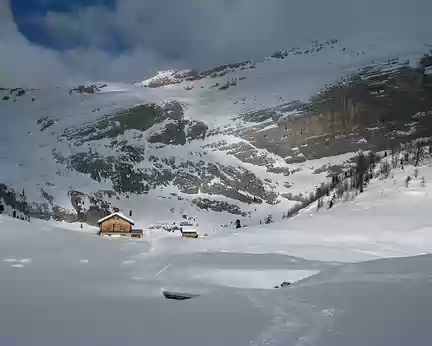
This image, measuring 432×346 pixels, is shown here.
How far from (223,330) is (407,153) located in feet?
326

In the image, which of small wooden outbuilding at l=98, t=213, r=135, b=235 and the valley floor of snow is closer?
the valley floor of snow

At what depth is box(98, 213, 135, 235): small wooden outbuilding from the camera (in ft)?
212

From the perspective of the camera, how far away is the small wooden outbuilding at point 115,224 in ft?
212

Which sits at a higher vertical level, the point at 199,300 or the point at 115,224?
A: the point at 115,224

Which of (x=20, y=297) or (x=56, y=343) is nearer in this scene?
(x=56, y=343)

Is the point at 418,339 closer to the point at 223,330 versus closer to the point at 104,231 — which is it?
the point at 223,330

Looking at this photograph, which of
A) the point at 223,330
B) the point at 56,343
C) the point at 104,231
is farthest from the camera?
the point at 104,231

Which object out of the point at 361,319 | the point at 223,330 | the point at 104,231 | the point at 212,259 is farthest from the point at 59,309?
the point at 104,231

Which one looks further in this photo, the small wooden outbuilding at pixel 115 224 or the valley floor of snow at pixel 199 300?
the small wooden outbuilding at pixel 115 224

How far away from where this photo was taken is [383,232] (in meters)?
42.1

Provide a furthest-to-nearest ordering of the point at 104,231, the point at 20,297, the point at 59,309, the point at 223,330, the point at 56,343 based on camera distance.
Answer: the point at 104,231 < the point at 20,297 < the point at 59,309 < the point at 223,330 < the point at 56,343

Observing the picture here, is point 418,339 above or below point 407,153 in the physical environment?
below

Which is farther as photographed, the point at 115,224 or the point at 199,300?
the point at 115,224

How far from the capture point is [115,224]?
65375mm
